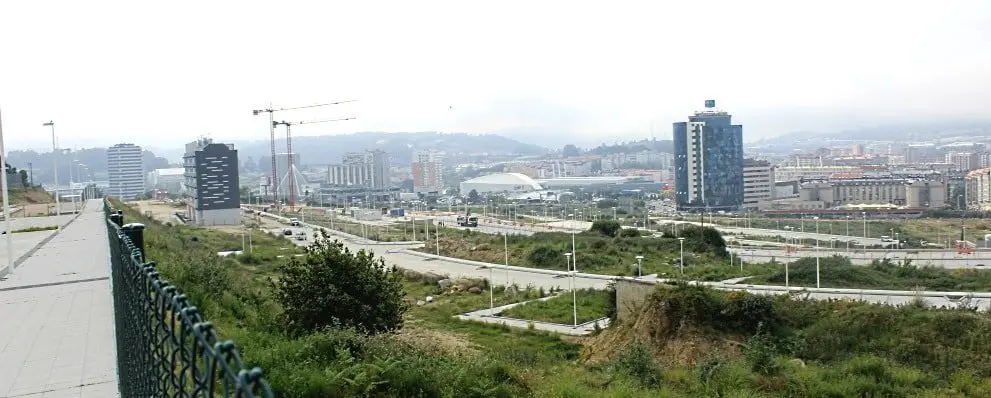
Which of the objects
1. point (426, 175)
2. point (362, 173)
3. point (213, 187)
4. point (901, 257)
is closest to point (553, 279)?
point (901, 257)

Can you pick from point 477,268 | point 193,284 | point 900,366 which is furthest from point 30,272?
point 477,268

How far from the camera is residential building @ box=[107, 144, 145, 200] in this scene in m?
111

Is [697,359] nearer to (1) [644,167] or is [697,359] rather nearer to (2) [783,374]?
(2) [783,374]

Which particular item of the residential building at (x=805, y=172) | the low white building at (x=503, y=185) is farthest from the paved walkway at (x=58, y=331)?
the residential building at (x=805, y=172)

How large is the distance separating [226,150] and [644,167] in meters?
112

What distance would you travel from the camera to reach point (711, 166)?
78.4 m

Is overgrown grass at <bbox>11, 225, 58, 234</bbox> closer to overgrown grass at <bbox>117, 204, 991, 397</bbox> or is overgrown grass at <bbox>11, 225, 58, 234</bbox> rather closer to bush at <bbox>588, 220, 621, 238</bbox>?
overgrown grass at <bbox>117, 204, 991, 397</bbox>

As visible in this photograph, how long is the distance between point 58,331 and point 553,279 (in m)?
18.0

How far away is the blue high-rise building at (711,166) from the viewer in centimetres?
7788

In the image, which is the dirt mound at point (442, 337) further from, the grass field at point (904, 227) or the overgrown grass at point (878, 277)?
the grass field at point (904, 227)

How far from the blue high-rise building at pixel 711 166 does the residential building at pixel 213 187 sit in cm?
4253

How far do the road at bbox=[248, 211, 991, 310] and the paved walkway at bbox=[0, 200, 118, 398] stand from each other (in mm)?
6442

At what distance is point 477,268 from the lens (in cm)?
2672

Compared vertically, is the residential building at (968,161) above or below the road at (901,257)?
above
